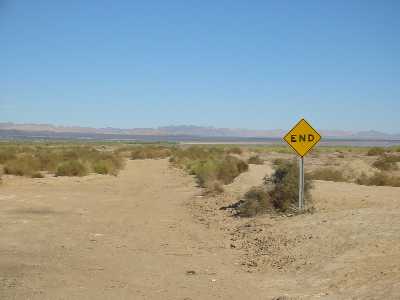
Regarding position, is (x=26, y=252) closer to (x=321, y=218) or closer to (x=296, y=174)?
(x=321, y=218)

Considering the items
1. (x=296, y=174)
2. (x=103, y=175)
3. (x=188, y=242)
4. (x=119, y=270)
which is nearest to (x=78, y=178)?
(x=103, y=175)

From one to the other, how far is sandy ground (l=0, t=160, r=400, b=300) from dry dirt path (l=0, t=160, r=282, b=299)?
24 mm

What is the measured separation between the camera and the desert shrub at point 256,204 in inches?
800

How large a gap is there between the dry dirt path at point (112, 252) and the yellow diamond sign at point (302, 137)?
3732mm

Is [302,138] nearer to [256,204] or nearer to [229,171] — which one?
[256,204]

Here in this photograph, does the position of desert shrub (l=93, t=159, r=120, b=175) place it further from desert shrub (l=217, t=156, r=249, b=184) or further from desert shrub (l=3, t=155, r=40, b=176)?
desert shrub (l=217, t=156, r=249, b=184)

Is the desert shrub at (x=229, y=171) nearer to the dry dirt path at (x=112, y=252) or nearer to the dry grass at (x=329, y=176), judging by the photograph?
the dry grass at (x=329, y=176)

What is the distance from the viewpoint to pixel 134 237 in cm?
1692

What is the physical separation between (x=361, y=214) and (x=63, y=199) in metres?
15.6

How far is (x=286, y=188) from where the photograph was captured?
800 inches

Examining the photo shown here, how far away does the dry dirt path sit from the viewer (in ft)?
34.2

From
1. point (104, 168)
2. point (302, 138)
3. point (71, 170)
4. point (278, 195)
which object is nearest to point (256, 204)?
point (278, 195)

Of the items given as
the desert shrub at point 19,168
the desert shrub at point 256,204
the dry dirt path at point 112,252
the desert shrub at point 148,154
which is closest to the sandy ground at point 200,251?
the dry dirt path at point 112,252

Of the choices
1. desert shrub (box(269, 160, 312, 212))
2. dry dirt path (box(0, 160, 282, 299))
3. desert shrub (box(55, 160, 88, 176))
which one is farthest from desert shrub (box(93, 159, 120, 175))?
desert shrub (box(269, 160, 312, 212))
